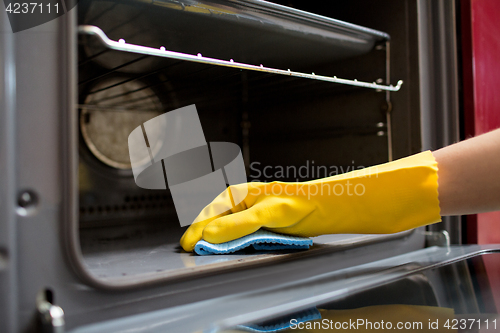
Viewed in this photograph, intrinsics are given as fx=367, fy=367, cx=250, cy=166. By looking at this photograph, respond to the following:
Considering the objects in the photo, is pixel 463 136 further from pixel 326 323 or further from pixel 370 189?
pixel 326 323

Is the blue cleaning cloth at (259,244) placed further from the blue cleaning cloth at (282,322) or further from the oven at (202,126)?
the blue cleaning cloth at (282,322)

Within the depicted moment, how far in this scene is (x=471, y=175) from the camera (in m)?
0.64

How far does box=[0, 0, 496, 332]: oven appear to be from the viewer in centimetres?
43

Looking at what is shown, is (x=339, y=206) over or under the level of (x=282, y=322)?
over

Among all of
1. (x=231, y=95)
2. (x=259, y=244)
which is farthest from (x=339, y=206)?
(x=231, y=95)

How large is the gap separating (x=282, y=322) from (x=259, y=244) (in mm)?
215

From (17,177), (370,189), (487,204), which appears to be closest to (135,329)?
(17,177)

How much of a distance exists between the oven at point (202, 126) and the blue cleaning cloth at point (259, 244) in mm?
19

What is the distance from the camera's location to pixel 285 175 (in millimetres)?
1230

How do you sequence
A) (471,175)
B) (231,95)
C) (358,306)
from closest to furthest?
1. (358,306)
2. (471,175)
3. (231,95)

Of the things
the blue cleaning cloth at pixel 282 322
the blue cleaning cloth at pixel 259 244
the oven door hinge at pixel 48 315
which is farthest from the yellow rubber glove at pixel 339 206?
the oven door hinge at pixel 48 315

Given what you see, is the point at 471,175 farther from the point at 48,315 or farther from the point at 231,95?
the point at 231,95

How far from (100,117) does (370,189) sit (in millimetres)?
789

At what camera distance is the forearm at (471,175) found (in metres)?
0.63
